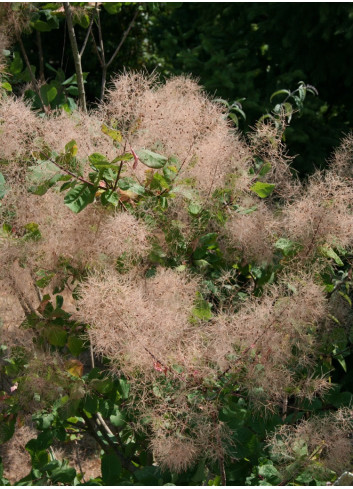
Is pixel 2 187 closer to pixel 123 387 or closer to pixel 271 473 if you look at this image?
pixel 123 387

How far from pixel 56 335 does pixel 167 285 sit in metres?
0.39

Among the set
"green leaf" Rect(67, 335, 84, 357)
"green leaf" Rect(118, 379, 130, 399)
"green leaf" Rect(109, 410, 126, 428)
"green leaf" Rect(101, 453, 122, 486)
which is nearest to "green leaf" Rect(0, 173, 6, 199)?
"green leaf" Rect(67, 335, 84, 357)

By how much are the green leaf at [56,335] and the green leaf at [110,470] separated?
1.23ft

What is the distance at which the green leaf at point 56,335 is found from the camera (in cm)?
194

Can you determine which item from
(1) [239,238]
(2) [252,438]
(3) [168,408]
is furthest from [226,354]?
(1) [239,238]

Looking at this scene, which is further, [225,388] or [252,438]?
[252,438]

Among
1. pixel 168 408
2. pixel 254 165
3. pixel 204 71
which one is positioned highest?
pixel 254 165

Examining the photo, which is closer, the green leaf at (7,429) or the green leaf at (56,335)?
the green leaf at (56,335)

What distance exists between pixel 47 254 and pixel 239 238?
59 cm

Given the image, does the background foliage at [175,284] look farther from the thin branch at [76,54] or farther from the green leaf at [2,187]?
the thin branch at [76,54]

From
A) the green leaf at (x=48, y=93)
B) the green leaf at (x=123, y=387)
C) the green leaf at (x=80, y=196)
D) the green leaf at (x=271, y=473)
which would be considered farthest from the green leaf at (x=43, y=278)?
the green leaf at (x=48, y=93)

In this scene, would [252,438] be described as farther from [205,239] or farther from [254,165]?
[254,165]

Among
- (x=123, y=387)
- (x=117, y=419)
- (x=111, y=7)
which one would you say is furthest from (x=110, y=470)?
(x=111, y=7)

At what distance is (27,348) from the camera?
6.38ft
